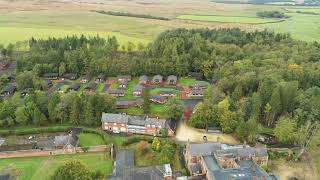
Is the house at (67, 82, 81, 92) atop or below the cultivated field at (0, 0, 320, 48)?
below

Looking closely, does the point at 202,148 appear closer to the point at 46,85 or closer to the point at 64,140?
the point at 64,140

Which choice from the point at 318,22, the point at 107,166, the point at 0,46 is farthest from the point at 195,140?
the point at 318,22

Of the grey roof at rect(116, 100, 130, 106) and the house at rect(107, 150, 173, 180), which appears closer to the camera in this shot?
the house at rect(107, 150, 173, 180)

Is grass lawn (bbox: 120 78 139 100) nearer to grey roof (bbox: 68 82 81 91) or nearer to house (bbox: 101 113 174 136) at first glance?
grey roof (bbox: 68 82 81 91)

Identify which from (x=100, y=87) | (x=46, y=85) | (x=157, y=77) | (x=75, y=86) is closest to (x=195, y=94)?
(x=157, y=77)

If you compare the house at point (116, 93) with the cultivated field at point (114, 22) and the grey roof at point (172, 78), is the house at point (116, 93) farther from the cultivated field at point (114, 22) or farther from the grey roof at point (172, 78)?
the cultivated field at point (114, 22)

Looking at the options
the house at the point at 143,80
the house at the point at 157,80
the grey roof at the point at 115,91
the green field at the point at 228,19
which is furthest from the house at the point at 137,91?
the green field at the point at 228,19

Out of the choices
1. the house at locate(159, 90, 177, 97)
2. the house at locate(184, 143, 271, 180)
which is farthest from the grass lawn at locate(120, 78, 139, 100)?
the house at locate(184, 143, 271, 180)
